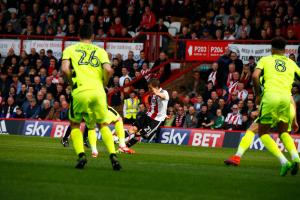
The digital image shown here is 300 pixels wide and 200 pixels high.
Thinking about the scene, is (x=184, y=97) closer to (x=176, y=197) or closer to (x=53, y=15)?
(x=53, y=15)

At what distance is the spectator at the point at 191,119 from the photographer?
84.6 ft

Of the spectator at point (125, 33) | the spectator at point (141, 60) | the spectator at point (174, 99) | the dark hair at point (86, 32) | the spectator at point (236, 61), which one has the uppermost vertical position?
the dark hair at point (86, 32)

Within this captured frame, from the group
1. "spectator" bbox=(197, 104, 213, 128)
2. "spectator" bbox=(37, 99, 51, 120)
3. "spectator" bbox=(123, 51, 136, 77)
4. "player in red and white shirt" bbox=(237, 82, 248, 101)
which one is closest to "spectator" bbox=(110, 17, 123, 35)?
"spectator" bbox=(123, 51, 136, 77)

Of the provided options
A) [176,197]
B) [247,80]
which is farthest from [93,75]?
[247,80]

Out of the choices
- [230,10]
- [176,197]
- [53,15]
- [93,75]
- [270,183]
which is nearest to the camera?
[176,197]

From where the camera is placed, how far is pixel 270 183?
11.5 metres

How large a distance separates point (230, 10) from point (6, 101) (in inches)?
361

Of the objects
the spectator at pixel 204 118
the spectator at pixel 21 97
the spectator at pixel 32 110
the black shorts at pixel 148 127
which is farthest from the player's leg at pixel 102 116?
the spectator at pixel 21 97

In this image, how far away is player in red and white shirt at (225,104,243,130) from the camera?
24641 mm

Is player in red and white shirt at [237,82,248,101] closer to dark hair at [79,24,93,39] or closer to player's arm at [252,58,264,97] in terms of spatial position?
player's arm at [252,58,264,97]

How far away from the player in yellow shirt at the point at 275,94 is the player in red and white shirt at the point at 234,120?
36.4ft

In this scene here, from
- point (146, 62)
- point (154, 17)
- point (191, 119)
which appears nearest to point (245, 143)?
point (191, 119)

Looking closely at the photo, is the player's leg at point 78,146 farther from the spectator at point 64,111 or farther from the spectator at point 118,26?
the spectator at point 118,26

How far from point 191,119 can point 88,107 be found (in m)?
13.4
